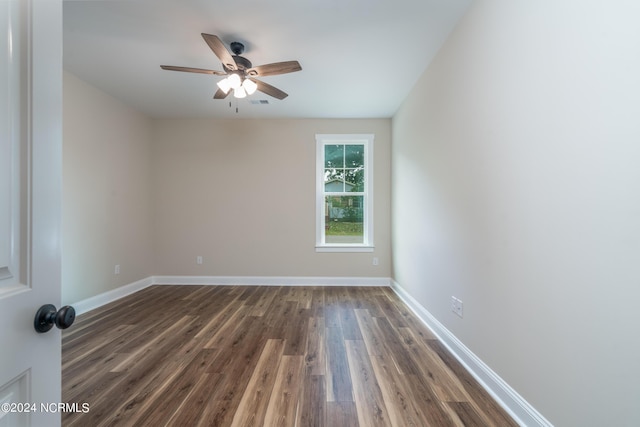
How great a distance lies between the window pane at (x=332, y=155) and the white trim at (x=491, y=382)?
2629 millimetres

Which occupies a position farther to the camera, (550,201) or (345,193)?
(345,193)

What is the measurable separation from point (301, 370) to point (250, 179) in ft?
9.93

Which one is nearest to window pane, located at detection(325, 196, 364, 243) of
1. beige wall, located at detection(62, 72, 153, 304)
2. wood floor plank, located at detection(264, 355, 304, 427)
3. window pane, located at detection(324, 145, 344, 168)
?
window pane, located at detection(324, 145, 344, 168)

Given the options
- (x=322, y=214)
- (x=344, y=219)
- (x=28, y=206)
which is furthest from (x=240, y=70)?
(x=344, y=219)

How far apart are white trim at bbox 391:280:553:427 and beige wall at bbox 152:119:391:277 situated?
6.21 feet

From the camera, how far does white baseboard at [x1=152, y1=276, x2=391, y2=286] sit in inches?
163

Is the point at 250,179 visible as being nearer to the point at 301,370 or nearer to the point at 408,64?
the point at 408,64

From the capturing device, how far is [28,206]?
1.98 feet

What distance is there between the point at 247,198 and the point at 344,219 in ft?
5.28

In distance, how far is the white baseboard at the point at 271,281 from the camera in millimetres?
4137

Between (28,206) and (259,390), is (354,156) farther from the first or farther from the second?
(28,206)

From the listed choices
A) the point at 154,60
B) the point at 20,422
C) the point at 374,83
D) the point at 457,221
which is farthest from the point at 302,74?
the point at 20,422

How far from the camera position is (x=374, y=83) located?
120 inches

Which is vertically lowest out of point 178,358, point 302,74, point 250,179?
point 178,358
